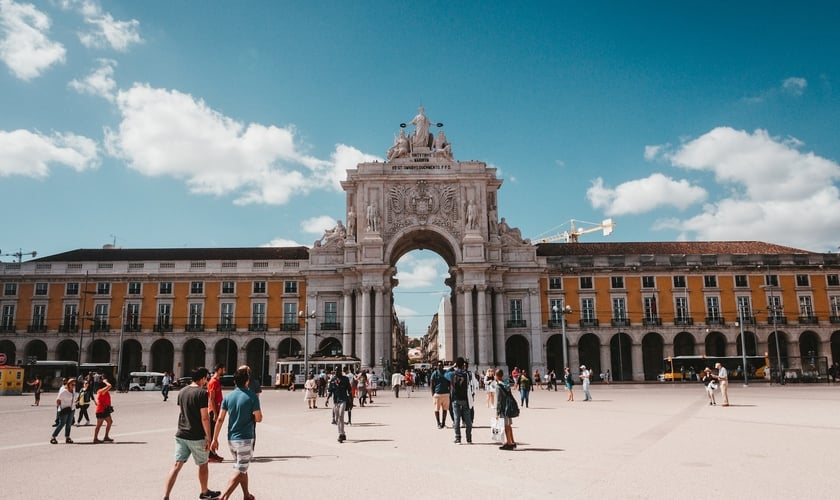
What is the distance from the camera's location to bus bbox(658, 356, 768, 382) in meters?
60.6

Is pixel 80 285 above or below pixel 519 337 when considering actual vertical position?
above

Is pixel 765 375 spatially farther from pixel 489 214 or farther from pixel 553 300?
pixel 489 214

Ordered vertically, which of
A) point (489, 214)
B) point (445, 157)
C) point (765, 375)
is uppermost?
point (445, 157)

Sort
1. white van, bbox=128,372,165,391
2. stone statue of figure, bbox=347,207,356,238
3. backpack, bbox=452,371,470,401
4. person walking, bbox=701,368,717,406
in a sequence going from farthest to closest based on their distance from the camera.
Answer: stone statue of figure, bbox=347,207,356,238
white van, bbox=128,372,165,391
person walking, bbox=701,368,717,406
backpack, bbox=452,371,470,401

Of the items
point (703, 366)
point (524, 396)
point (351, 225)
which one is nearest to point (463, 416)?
point (524, 396)

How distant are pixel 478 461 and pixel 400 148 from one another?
2204 inches

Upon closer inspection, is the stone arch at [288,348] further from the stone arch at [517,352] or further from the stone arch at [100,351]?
the stone arch at [517,352]

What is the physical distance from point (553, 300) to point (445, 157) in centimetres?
1861

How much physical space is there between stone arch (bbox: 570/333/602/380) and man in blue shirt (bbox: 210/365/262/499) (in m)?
60.7

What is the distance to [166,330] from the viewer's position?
212ft

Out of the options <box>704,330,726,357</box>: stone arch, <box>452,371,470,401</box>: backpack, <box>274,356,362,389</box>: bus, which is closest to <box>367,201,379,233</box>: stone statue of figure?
<box>274,356,362,389</box>: bus

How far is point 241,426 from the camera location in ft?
30.7

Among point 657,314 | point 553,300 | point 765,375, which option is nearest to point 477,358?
point 553,300

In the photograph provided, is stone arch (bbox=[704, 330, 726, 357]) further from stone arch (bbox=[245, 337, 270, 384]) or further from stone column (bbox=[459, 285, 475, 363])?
stone arch (bbox=[245, 337, 270, 384])
